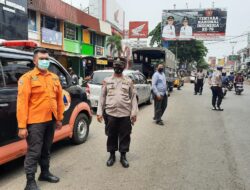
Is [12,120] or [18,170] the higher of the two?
[12,120]

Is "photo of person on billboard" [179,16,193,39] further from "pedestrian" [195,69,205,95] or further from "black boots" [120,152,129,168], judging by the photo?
"black boots" [120,152,129,168]

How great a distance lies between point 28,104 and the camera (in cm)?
370

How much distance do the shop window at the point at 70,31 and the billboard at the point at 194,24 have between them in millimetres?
13252

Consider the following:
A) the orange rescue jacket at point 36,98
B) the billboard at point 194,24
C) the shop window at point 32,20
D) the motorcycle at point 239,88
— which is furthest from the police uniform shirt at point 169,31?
the orange rescue jacket at point 36,98

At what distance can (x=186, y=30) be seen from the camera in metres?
34.1

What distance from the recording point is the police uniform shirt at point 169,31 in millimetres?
34688

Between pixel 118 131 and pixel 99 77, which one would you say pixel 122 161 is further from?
pixel 99 77

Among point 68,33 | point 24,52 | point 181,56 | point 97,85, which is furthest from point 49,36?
point 181,56

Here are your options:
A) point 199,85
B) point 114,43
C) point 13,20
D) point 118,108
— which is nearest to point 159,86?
point 118,108

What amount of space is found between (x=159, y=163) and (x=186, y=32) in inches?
1211

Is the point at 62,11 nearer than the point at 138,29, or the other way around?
the point at 62,11

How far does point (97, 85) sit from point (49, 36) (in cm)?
1165

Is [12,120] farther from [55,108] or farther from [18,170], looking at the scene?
[18,170]

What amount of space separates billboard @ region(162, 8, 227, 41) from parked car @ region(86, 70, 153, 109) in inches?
911
